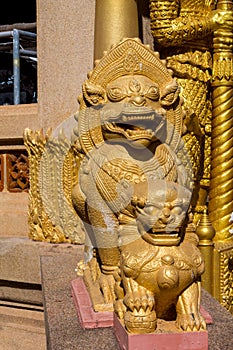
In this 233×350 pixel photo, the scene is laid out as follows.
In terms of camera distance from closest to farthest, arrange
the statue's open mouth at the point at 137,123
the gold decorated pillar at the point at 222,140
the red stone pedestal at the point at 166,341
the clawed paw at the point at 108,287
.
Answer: the red stone pedestal at the point at 166,341 < the statue's open mouth at the point at 137,123 < the clawed paw at the point at 108,287 < the gold decorated pillar at the point at 222,140

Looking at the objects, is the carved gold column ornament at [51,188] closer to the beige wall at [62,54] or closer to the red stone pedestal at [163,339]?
the beige wall at [62,54]

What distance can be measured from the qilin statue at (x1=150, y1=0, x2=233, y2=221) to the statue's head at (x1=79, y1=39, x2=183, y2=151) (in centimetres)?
122

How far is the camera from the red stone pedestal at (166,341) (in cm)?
184

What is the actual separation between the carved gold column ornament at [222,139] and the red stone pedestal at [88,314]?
1.58 meters

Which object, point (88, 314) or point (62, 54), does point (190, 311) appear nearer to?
point (88, 314)

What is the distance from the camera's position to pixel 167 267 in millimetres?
1881

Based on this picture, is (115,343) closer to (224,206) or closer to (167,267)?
(167,267)

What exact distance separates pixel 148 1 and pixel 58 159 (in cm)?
132

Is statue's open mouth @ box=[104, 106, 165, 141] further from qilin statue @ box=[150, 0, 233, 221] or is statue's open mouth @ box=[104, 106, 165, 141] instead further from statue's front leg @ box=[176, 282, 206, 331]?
qilin statue @ box=[150, 0, 233, 221]

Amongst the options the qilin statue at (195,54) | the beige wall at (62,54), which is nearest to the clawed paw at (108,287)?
the qilin statue at (195,54)

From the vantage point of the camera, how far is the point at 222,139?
374 cm

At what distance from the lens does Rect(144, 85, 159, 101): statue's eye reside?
217 cm

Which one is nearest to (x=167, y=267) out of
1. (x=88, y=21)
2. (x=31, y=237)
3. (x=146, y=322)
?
(x=146, y=322)

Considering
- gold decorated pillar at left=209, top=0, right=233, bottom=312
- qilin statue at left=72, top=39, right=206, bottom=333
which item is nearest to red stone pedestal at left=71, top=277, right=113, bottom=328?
qilin statue at left=72, top=39, right=206, bottom=333
